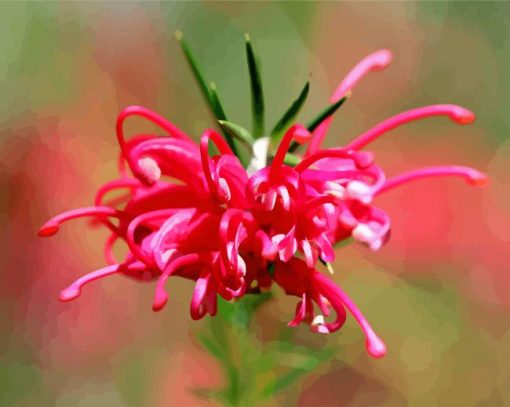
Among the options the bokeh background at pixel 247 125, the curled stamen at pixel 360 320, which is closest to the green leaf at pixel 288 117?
the curled stamen at pixel 360 320

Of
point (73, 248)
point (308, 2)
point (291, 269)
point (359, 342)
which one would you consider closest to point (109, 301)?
point (73, 248)

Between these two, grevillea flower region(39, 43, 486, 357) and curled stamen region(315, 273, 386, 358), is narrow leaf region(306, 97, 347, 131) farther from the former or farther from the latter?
curled stamen region(315, 273, 386, 358)

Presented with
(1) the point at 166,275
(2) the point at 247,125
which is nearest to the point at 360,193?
(1) the point at 166,275

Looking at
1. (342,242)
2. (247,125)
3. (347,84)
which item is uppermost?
(347,84)

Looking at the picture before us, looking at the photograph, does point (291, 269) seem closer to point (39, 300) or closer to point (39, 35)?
point (39, 300)

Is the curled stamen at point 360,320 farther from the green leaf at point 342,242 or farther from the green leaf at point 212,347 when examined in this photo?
the green leaf at point 212,347

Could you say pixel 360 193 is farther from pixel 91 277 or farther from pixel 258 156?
pixel 91 277
